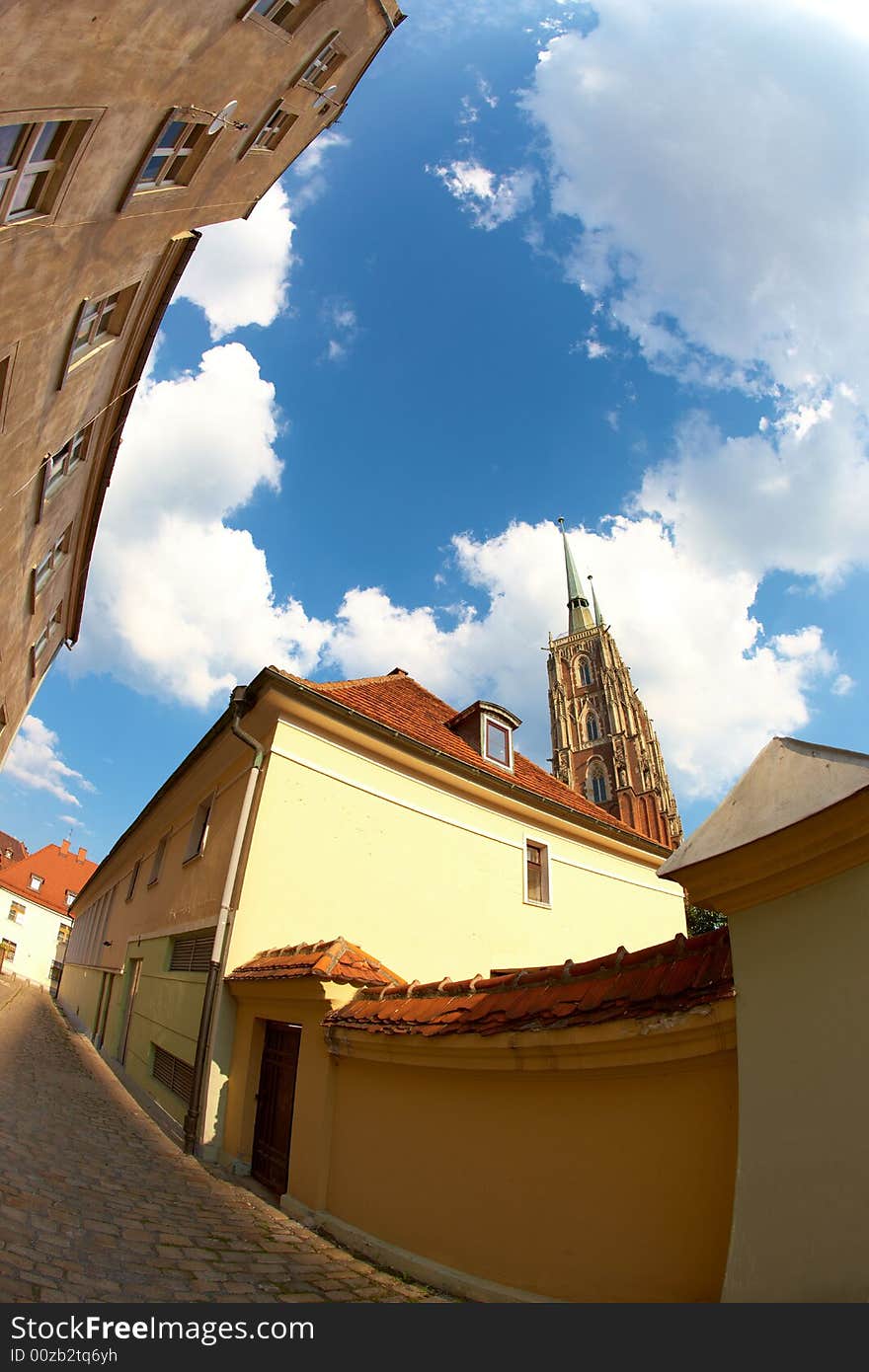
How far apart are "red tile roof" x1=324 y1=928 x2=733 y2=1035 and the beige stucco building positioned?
8322mm

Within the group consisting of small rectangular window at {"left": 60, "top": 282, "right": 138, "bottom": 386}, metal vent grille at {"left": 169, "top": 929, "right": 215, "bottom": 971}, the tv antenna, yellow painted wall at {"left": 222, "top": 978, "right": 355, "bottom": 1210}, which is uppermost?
the tv antenna

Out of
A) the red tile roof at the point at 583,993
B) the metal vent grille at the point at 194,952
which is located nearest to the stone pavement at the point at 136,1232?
the red tile roof at the point at 583,993

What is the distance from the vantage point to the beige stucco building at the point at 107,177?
626cm

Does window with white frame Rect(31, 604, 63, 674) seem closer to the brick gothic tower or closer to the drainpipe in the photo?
the drainpipe

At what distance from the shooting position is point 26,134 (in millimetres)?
6270

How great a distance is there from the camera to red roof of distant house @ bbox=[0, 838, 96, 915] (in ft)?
156

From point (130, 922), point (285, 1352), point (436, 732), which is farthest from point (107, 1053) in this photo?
point (285, 1352)

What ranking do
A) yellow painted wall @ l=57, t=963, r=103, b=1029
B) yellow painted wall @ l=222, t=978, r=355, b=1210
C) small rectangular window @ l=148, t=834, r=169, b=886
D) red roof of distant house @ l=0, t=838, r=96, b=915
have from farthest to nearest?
red roof of distant house @ l=0, t=838, r=96, b=915, yellow painted wall @ l=57, t=963, r=103, b=1029, small rectangular window @ l=148, t=834, r=169, b=886, yellow painted wall @ l=222, t=978, r=355, b=1210

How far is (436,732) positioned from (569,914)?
4809 mm

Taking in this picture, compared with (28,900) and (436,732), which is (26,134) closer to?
(436,732)

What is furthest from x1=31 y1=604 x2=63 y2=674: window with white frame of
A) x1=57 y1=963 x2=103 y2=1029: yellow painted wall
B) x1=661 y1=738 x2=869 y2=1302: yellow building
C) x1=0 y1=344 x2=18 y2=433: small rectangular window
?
x1=661 y1=738 x2=869 y2=1302: yellow building

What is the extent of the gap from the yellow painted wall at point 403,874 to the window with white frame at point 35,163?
23.3ft

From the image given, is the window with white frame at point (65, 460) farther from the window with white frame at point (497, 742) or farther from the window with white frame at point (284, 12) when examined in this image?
the window with white frame at point (497, 742)

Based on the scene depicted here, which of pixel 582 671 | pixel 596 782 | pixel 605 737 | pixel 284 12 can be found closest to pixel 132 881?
pixel 284 12
